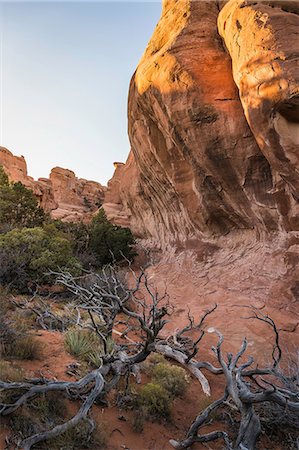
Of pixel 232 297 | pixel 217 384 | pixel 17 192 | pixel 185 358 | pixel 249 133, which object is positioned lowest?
pixel 217 384

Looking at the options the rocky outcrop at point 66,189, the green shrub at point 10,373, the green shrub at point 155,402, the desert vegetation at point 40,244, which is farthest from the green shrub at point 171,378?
the rocky outcrop at point 66,189

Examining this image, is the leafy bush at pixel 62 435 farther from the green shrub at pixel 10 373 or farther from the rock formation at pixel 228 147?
the rock formation at pixel 228 147

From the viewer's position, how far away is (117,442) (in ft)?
14.3

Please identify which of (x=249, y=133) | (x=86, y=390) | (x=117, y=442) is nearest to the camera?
(x=117, y=442)

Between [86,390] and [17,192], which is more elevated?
[17,192]

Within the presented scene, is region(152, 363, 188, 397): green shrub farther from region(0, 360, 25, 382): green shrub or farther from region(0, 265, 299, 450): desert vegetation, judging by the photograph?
region(0, 360, 25, 382): green shrub

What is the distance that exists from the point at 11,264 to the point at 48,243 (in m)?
2.06

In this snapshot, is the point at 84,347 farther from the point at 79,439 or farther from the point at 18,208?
the point at 18,208

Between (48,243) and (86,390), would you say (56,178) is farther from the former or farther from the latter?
(86,390)

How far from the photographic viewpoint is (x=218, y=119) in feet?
31.6

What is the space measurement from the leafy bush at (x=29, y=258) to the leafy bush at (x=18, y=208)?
396cm

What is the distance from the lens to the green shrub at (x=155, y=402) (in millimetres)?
5184

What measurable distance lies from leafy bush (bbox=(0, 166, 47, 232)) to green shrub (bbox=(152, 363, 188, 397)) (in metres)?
11.8

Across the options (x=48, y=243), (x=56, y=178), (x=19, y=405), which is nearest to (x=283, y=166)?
(x=19, y=405)
